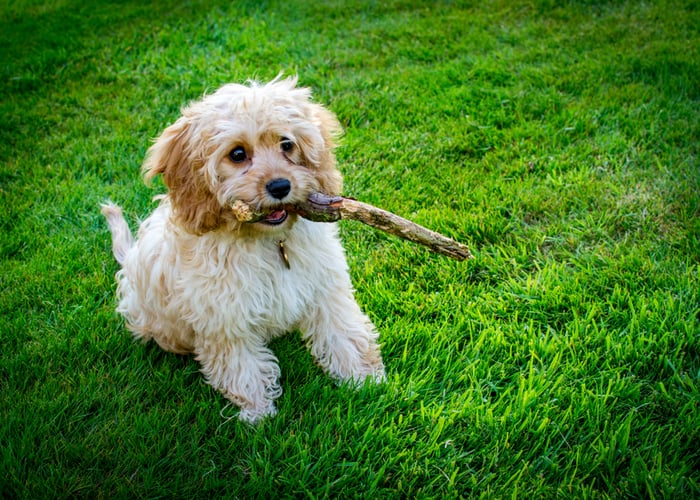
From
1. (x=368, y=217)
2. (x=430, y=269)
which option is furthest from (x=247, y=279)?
(x=430, y=269)

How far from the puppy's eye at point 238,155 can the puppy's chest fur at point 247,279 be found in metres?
0.37

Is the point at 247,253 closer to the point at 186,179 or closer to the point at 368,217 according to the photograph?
the point at 186,179

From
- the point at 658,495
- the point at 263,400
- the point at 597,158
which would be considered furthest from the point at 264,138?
the point at 597,158

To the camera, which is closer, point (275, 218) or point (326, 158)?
point (275, 218)

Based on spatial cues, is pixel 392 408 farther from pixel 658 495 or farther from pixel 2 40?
pixel 2 40

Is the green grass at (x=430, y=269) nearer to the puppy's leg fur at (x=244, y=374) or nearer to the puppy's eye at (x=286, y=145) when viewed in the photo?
the puppy's leg fur at (x=244, y=374)

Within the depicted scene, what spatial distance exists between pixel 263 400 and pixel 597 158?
320cm

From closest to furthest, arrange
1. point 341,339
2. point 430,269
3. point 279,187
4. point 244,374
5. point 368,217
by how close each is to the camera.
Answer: point 279,187
point 368,217
point 244,374
point 341,339
point 430,269

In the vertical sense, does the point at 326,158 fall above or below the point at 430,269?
above

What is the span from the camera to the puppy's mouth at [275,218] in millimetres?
2564

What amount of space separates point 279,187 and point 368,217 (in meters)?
0.42

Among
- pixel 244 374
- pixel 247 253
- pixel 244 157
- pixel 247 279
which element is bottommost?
pixel 244 374

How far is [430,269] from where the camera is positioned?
12.0 feet

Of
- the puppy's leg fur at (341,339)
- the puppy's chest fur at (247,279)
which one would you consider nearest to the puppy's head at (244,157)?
the puppy's chest fur at (247,279)
